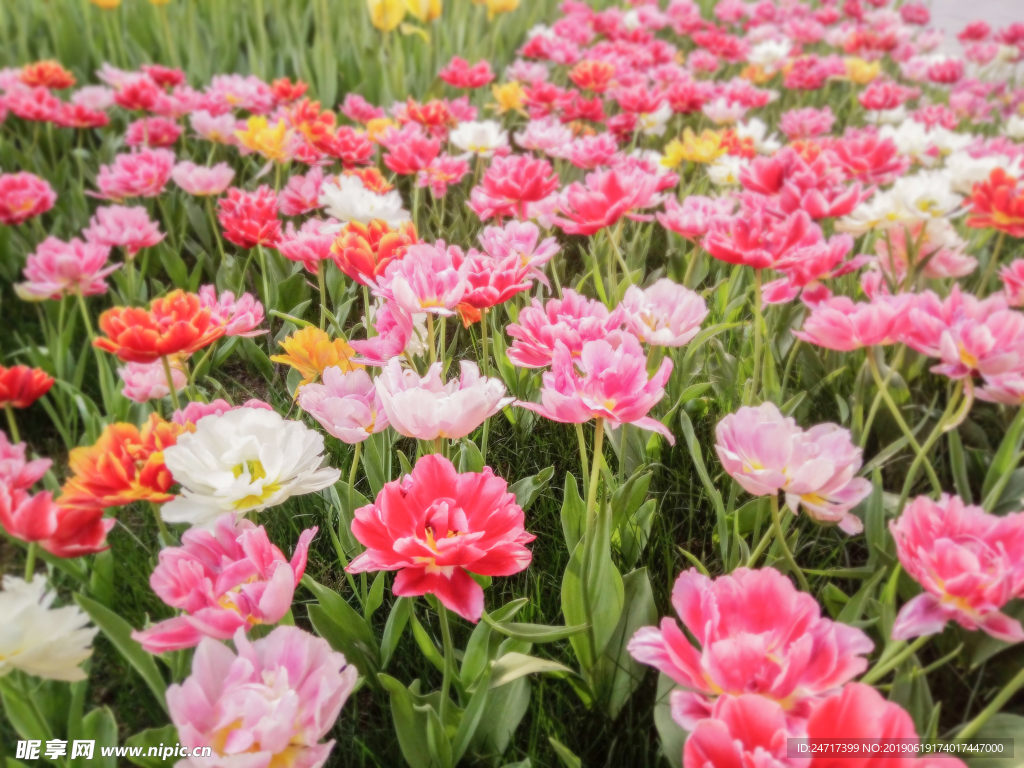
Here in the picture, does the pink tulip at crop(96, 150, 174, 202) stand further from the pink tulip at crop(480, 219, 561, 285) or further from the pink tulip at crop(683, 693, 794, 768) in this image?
the pink tulip at crop(683, 693, 794, 768)

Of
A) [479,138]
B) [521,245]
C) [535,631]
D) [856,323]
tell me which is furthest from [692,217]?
[479,138]

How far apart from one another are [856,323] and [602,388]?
0.34m

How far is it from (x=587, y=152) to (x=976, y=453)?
1.04 metres

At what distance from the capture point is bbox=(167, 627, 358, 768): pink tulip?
0.49 meters

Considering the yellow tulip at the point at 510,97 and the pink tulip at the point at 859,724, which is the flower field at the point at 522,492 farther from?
the yellow tulip at the point at 510,97

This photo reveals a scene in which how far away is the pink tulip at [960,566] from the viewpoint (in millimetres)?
535

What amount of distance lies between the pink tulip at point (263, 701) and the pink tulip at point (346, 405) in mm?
242

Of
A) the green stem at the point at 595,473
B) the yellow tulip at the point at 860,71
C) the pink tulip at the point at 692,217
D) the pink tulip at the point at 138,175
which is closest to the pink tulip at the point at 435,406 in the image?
the green stem at the point at 595,473

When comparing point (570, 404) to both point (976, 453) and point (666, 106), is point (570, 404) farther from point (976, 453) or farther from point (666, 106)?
point (666, 106)

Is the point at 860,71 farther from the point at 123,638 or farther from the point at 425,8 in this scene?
the point at 123,638

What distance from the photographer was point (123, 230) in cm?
146

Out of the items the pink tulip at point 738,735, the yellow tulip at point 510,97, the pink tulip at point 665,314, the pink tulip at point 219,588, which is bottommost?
the pink tulip at point 219,588

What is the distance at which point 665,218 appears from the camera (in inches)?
51.4

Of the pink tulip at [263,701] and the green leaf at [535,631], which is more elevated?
the pink tulip at [263,701]
